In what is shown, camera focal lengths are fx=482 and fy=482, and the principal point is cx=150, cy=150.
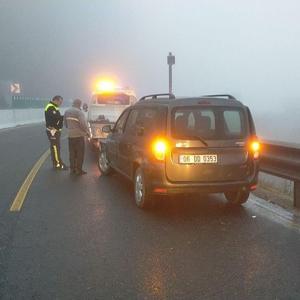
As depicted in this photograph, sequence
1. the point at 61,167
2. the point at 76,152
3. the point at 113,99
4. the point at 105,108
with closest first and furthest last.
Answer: the point at 76,152, the point at 61,167, the point at 105,108, the point at 113,99

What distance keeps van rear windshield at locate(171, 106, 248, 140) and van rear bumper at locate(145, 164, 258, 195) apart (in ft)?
2.00

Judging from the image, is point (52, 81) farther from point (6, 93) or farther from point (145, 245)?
point (145, 245)

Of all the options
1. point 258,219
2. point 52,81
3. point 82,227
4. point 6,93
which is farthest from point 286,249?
point 52,81

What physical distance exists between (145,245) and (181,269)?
2.77ft

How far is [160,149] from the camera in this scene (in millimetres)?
6734

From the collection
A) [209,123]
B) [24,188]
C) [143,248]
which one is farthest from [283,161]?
[24,188]

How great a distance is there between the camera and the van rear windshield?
269 inches

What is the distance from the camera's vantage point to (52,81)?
11369cm

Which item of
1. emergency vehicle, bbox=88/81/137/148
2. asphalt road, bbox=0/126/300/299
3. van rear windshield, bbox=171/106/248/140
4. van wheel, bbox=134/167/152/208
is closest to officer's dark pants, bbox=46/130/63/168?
emergency vehicle, bbox=88/81/137/148

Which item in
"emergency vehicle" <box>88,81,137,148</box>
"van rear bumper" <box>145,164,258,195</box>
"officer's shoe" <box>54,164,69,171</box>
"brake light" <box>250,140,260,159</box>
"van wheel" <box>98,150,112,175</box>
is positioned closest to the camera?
"van rear bumper" <box>145,164,258,195</box>

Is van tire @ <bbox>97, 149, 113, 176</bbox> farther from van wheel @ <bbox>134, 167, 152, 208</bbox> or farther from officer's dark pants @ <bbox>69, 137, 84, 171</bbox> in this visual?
van wheel @ <bbox>134, 167, 152, 208</bbox>

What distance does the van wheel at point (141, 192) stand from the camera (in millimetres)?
7035

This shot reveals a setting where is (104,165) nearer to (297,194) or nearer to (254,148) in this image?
(254,148)

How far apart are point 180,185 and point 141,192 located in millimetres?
799
